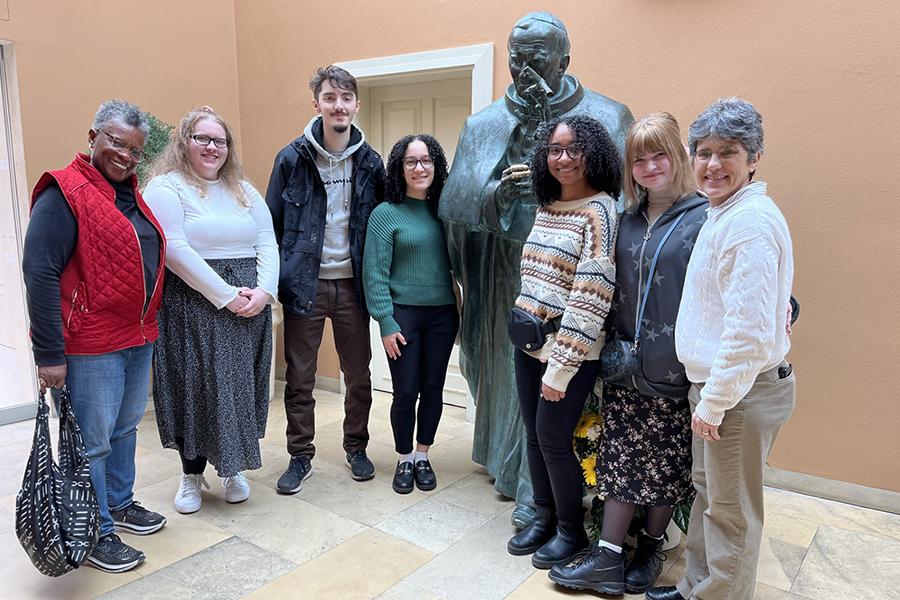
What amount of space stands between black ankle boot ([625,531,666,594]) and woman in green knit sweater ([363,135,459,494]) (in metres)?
1.07

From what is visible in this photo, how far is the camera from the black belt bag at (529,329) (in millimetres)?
1976

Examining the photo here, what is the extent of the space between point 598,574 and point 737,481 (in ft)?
1.91

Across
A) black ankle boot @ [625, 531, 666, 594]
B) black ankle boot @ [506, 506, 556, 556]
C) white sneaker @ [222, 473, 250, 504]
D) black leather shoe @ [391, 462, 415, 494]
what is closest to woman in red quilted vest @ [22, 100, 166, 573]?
white sneaker @ [222, 473, 250, 504]

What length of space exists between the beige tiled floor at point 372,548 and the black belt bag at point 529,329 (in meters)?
0.79

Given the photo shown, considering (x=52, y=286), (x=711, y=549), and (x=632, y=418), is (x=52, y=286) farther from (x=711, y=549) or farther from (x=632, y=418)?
(x=711, y=549)

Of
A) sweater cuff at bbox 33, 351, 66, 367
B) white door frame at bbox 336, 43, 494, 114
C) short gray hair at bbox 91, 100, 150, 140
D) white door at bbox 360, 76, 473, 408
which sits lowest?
sweater cuff at bbox 33, 351, 66, 367

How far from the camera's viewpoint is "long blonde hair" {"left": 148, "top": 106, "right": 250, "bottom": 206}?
7.84 feet

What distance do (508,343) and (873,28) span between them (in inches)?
72.8

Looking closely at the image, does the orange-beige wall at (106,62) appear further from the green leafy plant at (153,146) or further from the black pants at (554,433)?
the black pants at (554,433)

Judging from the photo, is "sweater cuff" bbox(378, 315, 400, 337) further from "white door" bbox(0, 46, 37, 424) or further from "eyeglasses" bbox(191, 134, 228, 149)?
"white door" bbox(0, 46, 37, 424)

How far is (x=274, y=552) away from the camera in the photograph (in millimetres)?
2342

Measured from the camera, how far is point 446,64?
3570 mm

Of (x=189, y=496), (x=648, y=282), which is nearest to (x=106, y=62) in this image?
(x=189, y=496)

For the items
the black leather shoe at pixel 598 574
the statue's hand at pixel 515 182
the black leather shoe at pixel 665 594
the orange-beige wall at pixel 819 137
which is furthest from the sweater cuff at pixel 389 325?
the orange-beige wall at pixel 819 137
